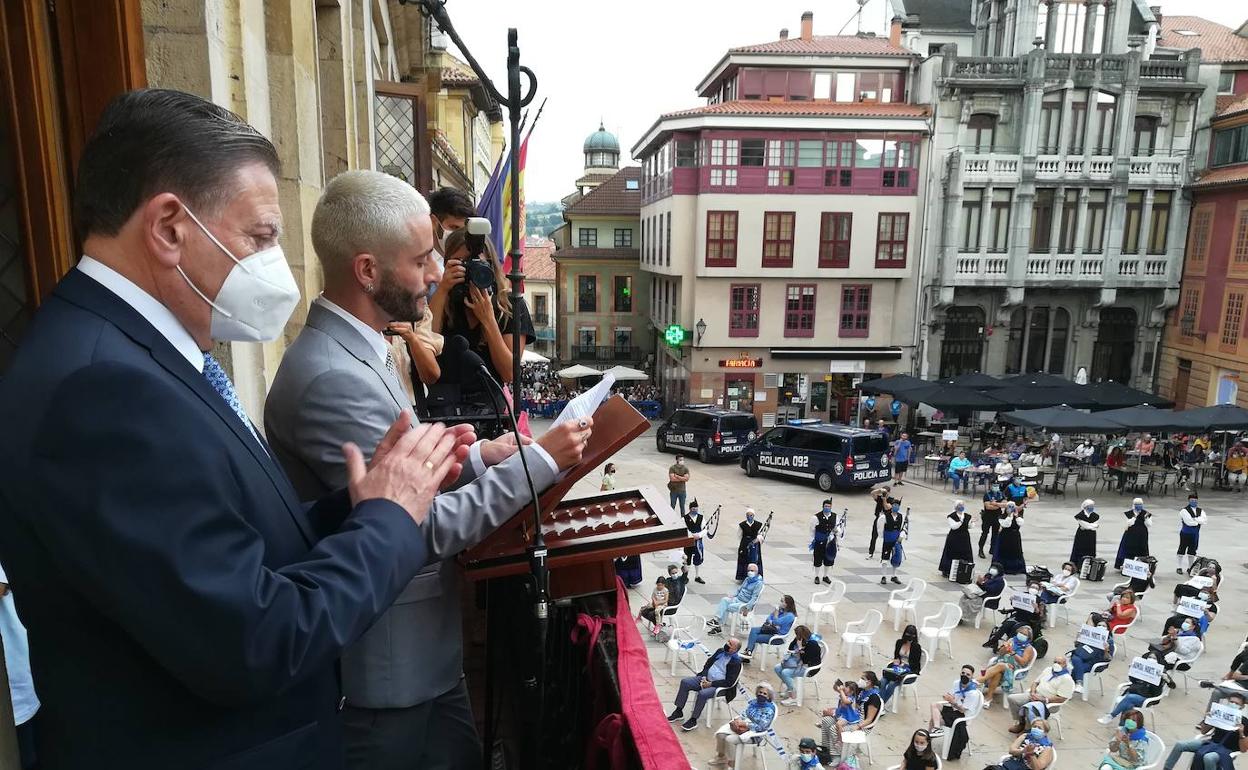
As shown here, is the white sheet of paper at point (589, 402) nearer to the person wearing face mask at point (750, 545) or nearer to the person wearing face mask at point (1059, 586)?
the person wearing face mask at point (750, 545)

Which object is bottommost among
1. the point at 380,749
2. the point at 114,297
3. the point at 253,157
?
the point at 380,749

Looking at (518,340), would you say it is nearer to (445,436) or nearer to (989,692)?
(445,436)

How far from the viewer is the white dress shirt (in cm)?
135

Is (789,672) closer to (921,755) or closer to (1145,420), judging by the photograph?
(921,755)

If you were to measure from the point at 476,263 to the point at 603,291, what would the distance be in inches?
1577

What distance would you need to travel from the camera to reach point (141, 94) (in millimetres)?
1400

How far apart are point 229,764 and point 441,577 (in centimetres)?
93

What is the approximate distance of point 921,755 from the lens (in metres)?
7.85

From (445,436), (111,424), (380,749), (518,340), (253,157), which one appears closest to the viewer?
(111,424)

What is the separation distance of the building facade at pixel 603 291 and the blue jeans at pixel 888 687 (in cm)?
3336

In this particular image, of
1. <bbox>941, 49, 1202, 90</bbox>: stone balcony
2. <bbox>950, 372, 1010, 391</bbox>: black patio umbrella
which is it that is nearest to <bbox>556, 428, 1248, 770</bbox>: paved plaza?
<bbox>950, 372, 1010, 391</bbox>: black patio umbrella

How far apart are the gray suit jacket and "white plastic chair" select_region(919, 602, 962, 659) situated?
36.9ft

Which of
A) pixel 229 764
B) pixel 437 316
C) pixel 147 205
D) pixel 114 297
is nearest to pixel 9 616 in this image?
pixel 229 764

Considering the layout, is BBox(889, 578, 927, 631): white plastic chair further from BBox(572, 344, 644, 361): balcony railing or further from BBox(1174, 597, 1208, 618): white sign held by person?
BBox(572, 344, 644, 361): balcony railing
